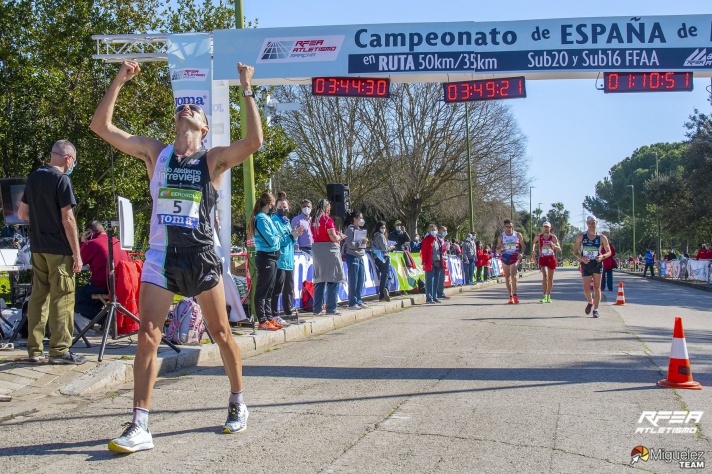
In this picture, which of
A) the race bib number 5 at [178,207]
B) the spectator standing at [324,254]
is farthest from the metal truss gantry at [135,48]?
the race bib number 5 at [178,207]

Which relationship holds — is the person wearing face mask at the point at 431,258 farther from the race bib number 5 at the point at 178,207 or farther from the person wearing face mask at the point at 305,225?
the race bib number 5 at the point at 178,207

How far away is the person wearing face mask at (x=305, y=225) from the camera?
11.7m

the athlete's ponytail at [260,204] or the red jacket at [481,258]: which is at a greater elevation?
the athlete's ponytail at [260,204]

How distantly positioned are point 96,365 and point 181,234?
9.79 ft

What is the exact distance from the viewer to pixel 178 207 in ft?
14.6

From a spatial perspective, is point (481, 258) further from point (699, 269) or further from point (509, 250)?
point (509, 250)

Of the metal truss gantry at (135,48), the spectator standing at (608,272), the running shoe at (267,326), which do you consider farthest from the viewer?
the spectator standing at (608,272)

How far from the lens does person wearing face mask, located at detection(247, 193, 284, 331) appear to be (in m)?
10.2

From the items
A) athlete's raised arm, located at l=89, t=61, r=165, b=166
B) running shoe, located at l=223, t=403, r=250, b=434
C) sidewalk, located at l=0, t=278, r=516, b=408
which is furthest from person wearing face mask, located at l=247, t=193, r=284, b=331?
athlete's raised arm, located at l=89, t=61, r=165, b=166

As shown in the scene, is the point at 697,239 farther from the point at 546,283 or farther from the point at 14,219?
the point at 14,219

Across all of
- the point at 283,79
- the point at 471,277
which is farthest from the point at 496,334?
the point at 471,277

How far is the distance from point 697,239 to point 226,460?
153 ft

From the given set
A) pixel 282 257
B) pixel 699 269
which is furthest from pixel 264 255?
pixel 699 269

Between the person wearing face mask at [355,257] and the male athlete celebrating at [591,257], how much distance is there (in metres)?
4.04
